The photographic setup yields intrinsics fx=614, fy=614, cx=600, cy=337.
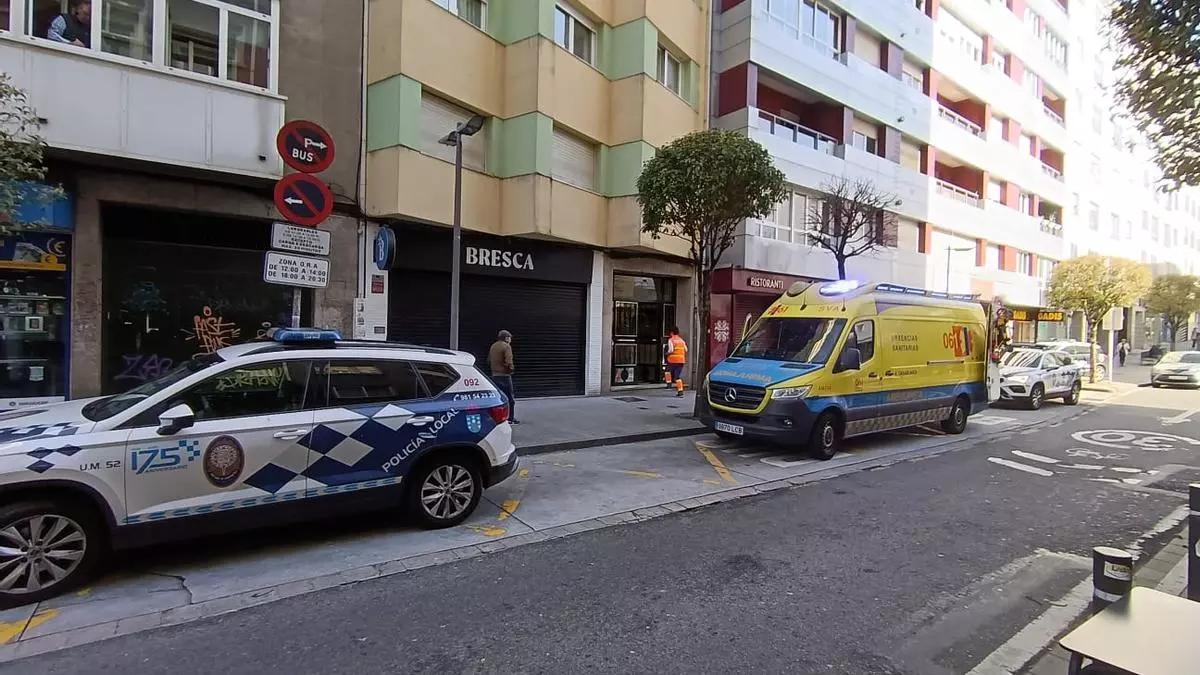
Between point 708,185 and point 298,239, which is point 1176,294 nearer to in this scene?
point 708,185

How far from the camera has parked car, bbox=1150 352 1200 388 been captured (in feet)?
72.8

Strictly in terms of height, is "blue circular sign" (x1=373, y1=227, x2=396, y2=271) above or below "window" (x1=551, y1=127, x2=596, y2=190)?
below

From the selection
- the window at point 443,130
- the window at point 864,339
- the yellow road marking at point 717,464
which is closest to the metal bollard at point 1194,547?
the yellow road marking at point 717,464

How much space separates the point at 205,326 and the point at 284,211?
4813 millimetres

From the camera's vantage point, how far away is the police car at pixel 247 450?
3.96 meters

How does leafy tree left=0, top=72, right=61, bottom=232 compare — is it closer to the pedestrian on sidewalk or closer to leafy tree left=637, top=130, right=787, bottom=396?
the pedestrian on sidewalk

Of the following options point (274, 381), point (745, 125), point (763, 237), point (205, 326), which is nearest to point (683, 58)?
point (745, 125)

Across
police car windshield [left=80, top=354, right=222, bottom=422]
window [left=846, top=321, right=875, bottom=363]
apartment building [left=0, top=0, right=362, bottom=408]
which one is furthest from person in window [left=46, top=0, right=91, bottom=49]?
window [left=846, top=321, right=875, bottom=363]

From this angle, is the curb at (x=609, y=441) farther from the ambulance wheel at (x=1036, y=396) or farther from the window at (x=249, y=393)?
the ambulance wheel at (x=1036, y=396)

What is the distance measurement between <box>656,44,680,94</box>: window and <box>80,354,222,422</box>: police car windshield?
14.5m

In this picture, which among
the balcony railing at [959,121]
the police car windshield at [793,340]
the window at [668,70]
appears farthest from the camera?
the balcony railing at [959,121]

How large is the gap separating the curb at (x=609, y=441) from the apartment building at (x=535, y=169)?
4.49 m

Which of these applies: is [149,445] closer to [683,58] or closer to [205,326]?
[205,326]

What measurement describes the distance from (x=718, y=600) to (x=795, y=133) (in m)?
17.9
